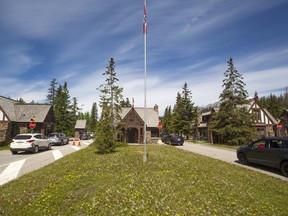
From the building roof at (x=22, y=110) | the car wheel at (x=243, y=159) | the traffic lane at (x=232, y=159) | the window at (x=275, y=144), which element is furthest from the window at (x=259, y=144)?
the building roof at (x=22, y=110)

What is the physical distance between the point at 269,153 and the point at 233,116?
18682 mm

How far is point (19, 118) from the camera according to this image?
97.6 ft

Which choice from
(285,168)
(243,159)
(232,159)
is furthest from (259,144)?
(232,159)

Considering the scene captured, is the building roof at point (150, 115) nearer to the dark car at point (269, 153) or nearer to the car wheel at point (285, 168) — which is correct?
the dark car at point (269, 153)

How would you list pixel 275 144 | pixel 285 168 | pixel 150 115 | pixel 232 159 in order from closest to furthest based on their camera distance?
pixel 285 168 < pixel 275 144 < pixel 232 159 < pixel 150 115

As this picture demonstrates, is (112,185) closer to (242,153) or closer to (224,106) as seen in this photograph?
(242,153)

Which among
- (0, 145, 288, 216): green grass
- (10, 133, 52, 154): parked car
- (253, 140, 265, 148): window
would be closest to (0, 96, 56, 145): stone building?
(10, 133, 52, 154): parked car

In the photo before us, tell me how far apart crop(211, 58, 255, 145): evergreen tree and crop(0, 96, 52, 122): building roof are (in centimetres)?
3124

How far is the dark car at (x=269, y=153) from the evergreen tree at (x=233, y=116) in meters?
15.9

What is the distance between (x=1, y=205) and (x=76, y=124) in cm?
5338

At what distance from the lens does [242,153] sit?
12375 mm

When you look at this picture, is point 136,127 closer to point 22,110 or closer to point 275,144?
point 22,110

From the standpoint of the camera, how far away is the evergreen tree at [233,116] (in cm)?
2642

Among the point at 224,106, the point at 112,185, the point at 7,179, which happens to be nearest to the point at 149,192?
the point at 112,185
